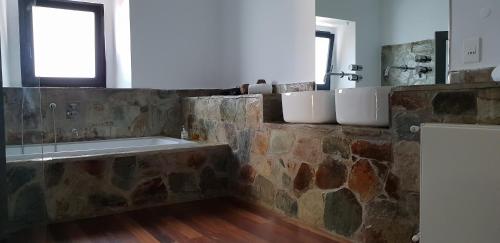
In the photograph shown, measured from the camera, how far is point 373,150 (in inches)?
75.9

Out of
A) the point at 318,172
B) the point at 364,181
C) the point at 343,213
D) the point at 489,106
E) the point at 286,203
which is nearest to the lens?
the point at 489,106

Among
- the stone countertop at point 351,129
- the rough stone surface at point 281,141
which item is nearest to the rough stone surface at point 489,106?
the stone countertop at point 351,129

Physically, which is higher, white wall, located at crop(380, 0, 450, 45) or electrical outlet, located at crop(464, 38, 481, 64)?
white wall, located at crop(380, 0, 450, 45)

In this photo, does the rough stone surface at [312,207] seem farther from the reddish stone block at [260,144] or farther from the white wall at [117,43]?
the white wall at [117,43]

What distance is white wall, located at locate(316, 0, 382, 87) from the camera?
2248 millimetres

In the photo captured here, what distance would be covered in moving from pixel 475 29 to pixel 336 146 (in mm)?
896

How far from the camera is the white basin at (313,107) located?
229 cm

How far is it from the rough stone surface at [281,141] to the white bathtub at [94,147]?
0.77 meters

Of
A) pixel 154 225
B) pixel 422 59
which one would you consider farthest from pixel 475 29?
pixel 154 225

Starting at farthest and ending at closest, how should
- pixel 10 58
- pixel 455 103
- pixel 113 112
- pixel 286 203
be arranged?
pixel 113 112 < pixel 286 203 < pixel 10 58 < pixel 455 103

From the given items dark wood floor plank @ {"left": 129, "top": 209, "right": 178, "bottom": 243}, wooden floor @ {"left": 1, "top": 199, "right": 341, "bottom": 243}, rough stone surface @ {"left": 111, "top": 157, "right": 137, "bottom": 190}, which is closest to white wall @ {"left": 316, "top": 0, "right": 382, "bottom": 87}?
wooden floor @ {"left": 1, "top": 199, "right": 341, "bottom": 243}

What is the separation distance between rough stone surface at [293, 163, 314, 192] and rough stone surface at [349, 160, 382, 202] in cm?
33

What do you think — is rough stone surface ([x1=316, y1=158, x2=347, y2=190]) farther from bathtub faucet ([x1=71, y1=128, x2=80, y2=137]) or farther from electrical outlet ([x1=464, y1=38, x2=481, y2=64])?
bathtub faucet ([x1=71, y1=128, x2=80, y2=137])

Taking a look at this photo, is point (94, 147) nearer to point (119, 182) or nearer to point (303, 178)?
point (119, 182)
